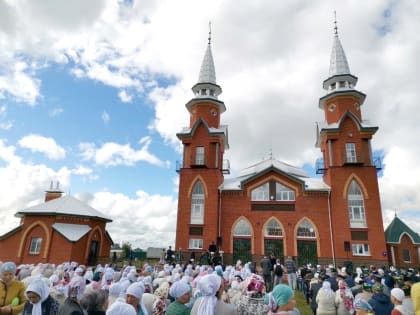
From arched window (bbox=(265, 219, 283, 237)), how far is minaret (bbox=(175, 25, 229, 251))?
4.19 metres

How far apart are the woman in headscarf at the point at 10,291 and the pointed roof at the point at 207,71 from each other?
1065 inches

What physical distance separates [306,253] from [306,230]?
1.83 meters

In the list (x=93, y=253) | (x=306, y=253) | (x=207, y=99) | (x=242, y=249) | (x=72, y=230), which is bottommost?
(x=93, y=253)

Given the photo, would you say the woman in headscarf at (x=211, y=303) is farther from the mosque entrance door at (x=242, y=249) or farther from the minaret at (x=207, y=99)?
the minaret at (x=207, y=99)

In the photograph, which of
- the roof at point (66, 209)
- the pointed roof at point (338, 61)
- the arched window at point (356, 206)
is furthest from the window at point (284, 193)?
the roof at point (66, 209)

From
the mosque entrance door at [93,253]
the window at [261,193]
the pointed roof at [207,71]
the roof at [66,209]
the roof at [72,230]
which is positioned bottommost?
the mosque entrance door at [93,253]

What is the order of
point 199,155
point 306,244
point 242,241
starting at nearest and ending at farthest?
point 306,244 → point 242,241 → point 199,155

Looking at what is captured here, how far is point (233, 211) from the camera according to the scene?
24812mm

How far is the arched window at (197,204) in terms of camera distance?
24812mm

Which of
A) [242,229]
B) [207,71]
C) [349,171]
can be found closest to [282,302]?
[242,229]

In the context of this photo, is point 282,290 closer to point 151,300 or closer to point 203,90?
point 151,300

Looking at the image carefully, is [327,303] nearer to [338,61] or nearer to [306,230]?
[306,230]

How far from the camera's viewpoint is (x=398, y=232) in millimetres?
24641

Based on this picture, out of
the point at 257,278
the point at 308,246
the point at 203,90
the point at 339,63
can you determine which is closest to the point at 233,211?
the point at 308,246
